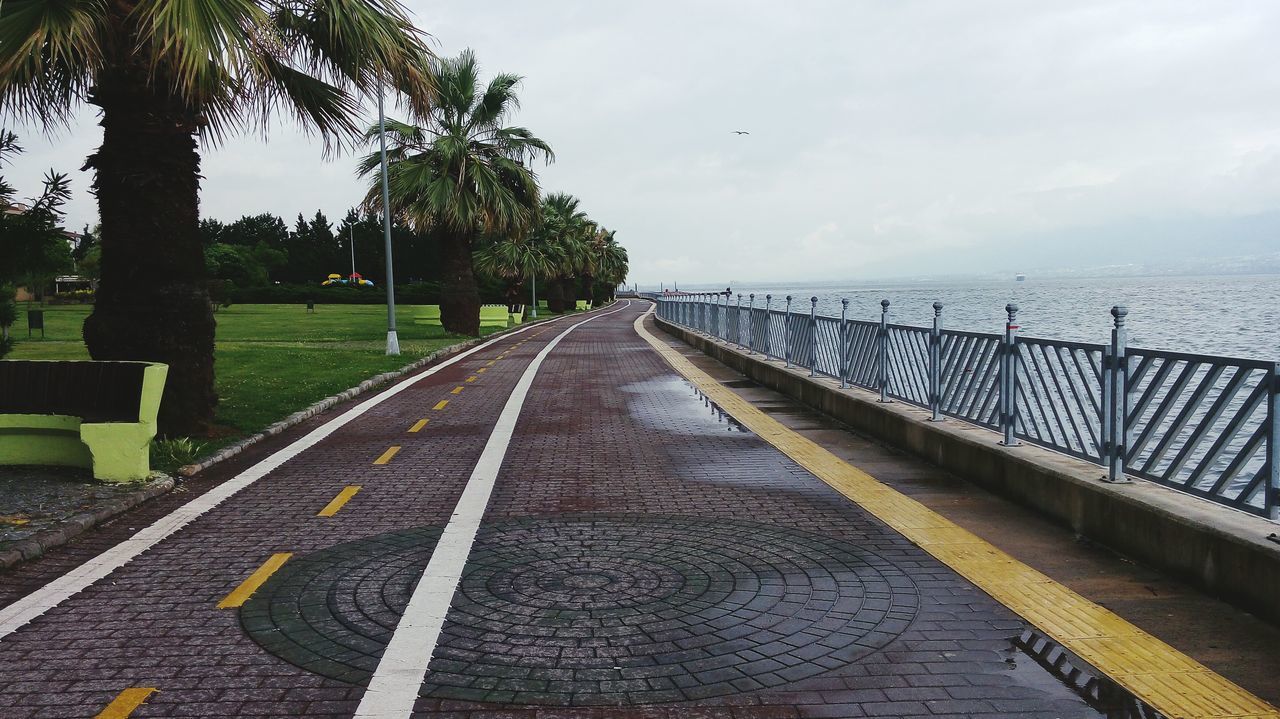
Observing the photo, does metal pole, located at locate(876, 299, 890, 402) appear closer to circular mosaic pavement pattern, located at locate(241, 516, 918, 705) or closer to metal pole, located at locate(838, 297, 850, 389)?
metal pole, located at locate(838, 297, 850, 389)

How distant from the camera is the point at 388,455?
9.94 metres

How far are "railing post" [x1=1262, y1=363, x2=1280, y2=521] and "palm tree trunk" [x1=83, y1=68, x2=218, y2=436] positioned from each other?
32.3 feet

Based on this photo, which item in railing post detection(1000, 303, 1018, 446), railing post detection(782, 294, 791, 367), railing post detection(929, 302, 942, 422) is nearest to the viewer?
railing post detection(1000, 303, 1018, 446)

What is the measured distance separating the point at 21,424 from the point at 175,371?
78.0 inches

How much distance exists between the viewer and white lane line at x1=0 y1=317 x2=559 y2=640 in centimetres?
512

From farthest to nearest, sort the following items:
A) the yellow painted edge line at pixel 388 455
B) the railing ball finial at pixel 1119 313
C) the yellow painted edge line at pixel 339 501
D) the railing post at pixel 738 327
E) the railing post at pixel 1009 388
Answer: the railing post at pixel 738 327, the yellow painted edge line at pixel 388 455, the railing post at pixel 1009 388, the yellow painted edge line at pixel 339 501, the railing ball finial at pixel 1119 313

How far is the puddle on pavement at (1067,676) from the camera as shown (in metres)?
3.85

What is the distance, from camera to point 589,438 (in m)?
11.1

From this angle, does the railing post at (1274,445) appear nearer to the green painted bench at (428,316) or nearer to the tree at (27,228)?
the tree at (27,228)

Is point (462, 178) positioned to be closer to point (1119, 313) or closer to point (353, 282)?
point (1119, 313)

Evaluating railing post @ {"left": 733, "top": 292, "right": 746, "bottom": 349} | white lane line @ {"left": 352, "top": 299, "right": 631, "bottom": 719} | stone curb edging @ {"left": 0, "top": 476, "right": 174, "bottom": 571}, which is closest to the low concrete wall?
white lane line @ {"left": 352, "top": 299, "right": 631, "bottom": 719}

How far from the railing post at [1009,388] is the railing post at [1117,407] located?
4.69 feet

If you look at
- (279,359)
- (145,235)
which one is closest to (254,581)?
(145,235)

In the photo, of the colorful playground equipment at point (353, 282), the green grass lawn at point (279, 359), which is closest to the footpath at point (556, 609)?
the green grass lawn at point (279, 359)
